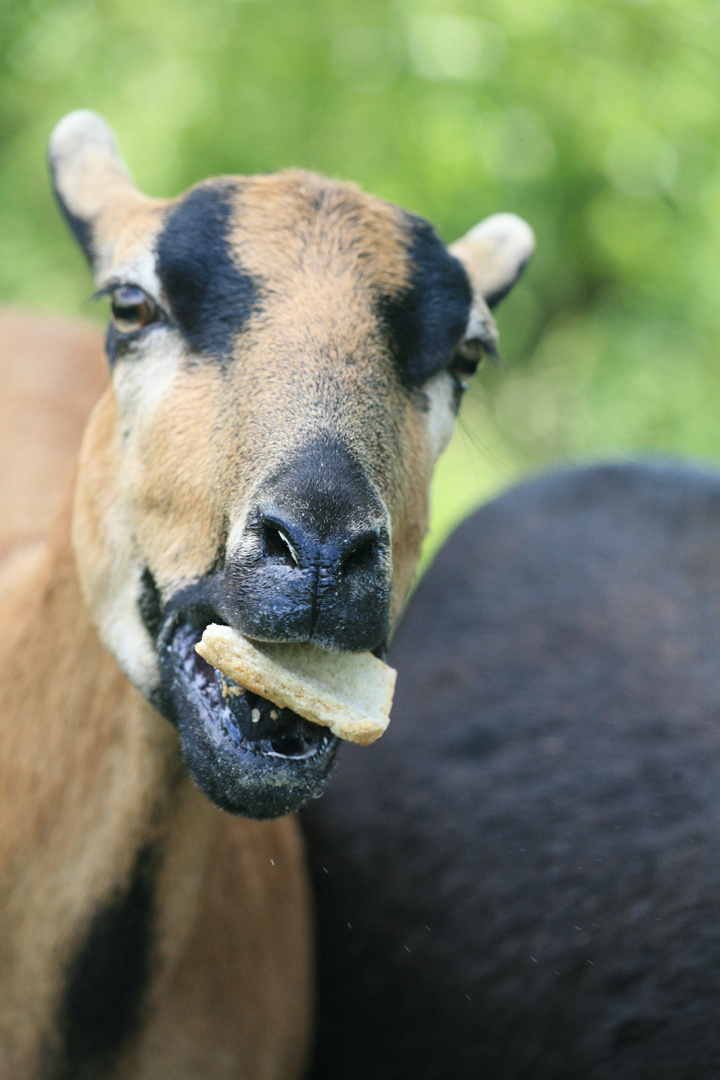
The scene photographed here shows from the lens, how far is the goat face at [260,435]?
277cm

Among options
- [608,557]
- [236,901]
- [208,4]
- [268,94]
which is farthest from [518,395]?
[236,901]

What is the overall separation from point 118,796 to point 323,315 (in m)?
1.60

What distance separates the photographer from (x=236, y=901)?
4.07 metres

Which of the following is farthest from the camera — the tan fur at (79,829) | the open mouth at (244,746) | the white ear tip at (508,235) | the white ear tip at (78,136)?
the white ear tip at (508,235)

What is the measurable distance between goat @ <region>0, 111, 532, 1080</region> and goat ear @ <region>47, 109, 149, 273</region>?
0.01m

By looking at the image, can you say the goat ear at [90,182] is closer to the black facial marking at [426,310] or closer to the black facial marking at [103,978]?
the black facial marking at [426,310]

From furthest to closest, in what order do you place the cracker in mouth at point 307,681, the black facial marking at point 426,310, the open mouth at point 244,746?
the black facial marking at point 426,310
the open mouth at point 244,746
the cracker in mouth at point 307,681

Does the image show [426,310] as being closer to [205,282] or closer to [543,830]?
A: [205,282]

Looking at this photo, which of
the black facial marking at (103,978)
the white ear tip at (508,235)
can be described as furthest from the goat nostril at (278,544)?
the white ear tip at (508,235)

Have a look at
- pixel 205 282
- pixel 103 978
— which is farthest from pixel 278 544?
pixel 103 978

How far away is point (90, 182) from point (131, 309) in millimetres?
837

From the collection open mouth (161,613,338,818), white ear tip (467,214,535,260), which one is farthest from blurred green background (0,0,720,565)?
open mouth (161,613,338,818)

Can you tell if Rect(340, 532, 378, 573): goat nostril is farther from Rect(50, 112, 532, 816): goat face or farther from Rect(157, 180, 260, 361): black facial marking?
Rect(157, 180, 260, 361): black facial marking

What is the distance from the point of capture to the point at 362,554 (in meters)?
2.78
